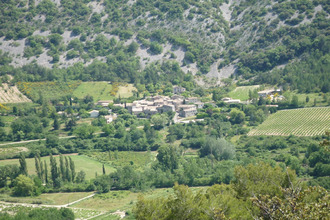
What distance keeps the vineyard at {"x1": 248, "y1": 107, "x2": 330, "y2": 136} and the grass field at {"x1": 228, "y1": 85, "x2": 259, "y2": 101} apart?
41.6 feet

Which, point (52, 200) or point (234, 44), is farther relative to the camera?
point (234, 44)

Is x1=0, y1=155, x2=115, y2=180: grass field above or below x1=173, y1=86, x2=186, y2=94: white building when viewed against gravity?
below

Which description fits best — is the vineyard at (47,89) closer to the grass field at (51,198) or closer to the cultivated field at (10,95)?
the cultivated field at (10,95)

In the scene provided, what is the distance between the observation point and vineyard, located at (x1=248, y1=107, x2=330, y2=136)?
61838 mm

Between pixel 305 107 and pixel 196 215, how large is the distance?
48965 mm

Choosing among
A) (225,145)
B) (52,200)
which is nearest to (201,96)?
(225,145)

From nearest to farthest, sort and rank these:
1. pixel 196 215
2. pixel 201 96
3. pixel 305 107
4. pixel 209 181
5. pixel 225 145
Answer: pixel 196 215
pixel 209 181
pixel 225 145
pixel 305 107
pixel 201 96

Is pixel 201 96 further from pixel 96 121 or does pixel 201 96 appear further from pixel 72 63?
pixel 72 63

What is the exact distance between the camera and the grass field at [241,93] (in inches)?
3275

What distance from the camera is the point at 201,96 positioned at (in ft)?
289

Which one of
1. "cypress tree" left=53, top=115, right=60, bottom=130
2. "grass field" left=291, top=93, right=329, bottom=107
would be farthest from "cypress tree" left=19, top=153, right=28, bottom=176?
"grass field" left=291, top=93, right=329, bottom=107

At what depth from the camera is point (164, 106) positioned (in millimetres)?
77625

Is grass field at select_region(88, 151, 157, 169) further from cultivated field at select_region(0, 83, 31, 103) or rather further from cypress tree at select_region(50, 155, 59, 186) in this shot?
cultivated field at select_region(0, 83, 31, 103)

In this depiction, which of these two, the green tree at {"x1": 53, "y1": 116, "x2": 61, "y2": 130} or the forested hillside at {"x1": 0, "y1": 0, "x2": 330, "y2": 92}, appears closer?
the green tree at {"x1": 53, "y1": 116, "x2": 61, "y2": 130}
